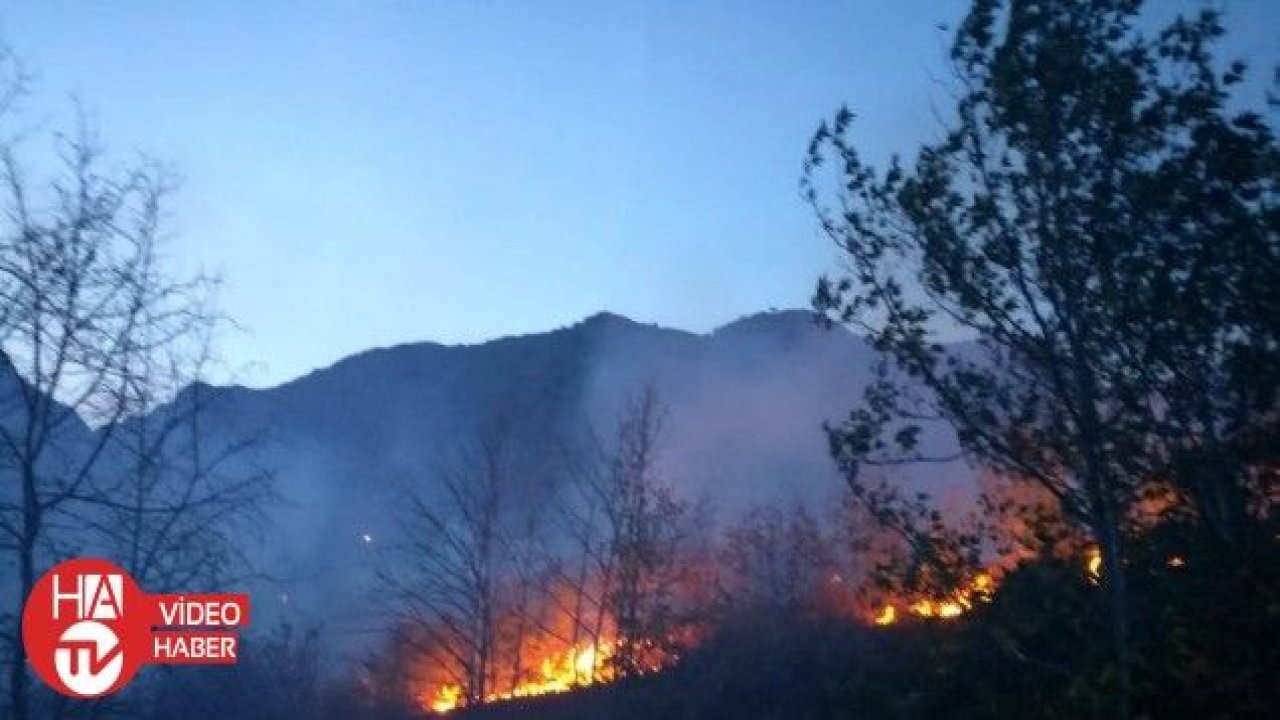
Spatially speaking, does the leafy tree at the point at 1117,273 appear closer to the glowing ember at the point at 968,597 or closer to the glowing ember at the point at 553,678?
the glowing ember at the point at 968,597

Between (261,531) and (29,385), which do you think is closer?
(29,385)

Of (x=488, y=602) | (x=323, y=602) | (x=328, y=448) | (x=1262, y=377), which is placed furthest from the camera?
(x=328, y=448)

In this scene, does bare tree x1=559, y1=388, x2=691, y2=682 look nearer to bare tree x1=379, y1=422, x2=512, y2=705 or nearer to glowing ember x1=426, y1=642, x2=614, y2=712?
glowing ember x1=426, y1=642, x2=614, y2=712

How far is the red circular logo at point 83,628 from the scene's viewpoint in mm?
9305

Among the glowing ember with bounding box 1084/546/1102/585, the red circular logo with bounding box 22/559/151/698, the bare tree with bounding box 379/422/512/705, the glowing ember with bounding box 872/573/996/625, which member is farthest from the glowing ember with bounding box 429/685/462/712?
the glowing ember with bounding box 1084/546/1102/585

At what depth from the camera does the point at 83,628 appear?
31.7 ft

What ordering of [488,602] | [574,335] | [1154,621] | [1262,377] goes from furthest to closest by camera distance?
[574,335] < [488,602] < [1154,621] < [1262,377]

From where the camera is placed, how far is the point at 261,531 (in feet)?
37.8

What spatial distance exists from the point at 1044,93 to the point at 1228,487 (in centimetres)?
334

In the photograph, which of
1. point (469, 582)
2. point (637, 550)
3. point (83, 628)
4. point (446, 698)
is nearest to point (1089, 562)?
point (83, 628)

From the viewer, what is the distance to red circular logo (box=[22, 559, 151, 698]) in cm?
930

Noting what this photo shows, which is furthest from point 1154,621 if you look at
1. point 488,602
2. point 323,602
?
point 323,602

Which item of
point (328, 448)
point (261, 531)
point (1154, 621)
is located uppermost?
point (328, 448)

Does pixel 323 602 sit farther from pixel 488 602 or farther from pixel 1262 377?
pixel 1262 377
